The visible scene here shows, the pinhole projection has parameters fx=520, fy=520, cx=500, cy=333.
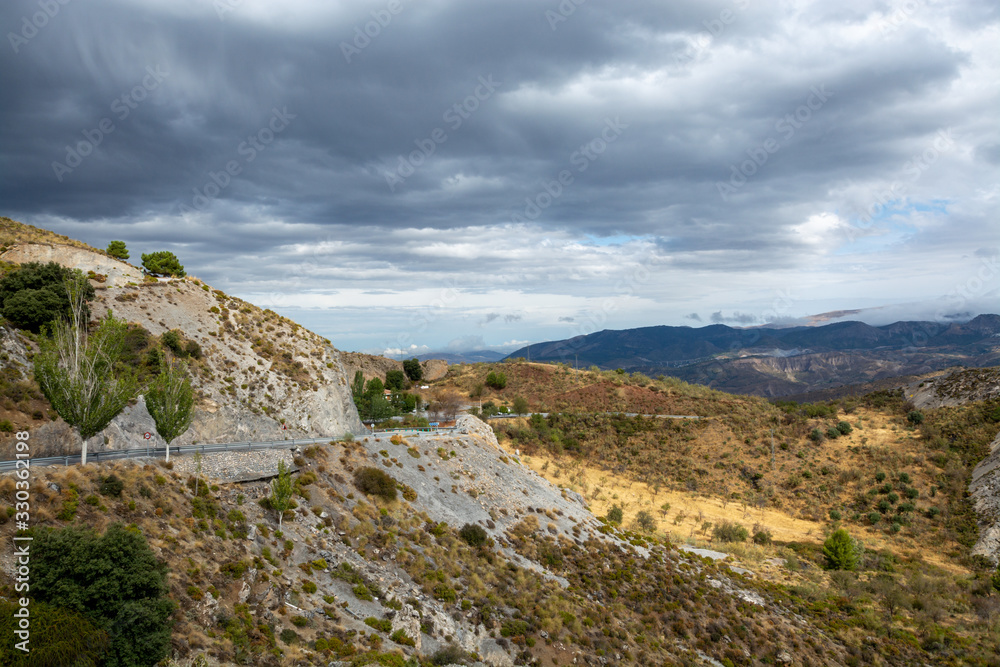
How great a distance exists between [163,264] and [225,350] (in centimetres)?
2295

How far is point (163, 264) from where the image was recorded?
58812 millimetres

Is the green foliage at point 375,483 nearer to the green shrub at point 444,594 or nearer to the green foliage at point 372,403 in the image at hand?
the green shrub at point 444,594

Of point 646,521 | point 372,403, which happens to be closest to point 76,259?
point 372,403

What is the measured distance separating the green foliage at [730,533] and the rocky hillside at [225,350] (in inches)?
1298

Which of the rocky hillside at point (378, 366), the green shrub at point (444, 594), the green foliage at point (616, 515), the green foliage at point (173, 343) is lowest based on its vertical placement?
the green foliage at point (616, 515)

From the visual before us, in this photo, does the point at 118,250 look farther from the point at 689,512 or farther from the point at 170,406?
the point at 689,512

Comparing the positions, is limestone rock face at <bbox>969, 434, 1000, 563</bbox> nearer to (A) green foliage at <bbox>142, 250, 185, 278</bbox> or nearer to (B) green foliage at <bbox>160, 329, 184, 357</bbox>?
(B) green foliage at <bbox>160, 329, 184, 357</bbox>

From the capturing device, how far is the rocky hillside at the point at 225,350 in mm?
38781

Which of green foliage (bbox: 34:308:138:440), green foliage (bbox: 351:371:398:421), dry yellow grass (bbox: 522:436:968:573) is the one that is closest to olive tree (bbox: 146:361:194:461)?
green foliage (bbox: 34:308:138:440)

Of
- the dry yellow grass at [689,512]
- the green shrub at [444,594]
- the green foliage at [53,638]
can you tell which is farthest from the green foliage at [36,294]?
the dry yellow grass at [689,512]

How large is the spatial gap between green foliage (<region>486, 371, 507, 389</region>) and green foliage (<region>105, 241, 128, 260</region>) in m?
51.0

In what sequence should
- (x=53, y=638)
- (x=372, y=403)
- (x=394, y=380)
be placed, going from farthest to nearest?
(x=394, y=380)
(x=372, y=403)
(x=53, y=638)

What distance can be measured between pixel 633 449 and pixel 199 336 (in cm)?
4591

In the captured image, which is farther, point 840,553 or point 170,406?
point 840,553
